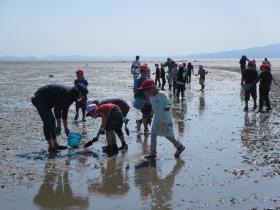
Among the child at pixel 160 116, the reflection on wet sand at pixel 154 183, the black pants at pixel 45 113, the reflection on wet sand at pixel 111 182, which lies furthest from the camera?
the black pants at pixel 45 113

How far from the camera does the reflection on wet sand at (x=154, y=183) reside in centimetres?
722

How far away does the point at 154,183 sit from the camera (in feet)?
26.9

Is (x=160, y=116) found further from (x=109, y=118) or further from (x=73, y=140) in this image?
(x=73, y=140)

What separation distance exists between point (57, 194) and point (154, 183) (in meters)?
1.59

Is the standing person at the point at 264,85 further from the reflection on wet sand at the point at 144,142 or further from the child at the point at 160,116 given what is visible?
the child at the point at 160,116

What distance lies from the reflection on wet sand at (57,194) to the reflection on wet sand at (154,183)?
973 mm

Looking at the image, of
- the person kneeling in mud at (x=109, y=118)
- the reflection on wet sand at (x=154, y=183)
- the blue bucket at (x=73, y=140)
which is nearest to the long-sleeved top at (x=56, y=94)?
the person kneeling in mud at (x=109, y=118)

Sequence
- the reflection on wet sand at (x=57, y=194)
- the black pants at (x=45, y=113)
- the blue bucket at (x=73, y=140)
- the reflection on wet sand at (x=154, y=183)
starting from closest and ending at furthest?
the reflection on wet sand at (x=57, y=194), the reflection on wet sand at (x=154, y=183), the black pants at (x=45, y=113), the blue bucket at (x=73, y=140)

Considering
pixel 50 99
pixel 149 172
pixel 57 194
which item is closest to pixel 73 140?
pixel 50 99

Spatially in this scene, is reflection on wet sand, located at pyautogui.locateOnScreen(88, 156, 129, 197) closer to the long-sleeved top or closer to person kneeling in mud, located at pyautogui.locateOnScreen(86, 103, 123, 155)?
person kneeling in mud, located at pyautogui.locateOnScreen(86, 103, 123, 155)

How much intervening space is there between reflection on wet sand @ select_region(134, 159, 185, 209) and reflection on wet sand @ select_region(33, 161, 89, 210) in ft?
3.19

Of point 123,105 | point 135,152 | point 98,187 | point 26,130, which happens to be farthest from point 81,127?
point 98,187

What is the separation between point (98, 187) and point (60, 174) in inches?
44.6

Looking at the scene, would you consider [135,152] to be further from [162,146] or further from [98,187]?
[98,187]
